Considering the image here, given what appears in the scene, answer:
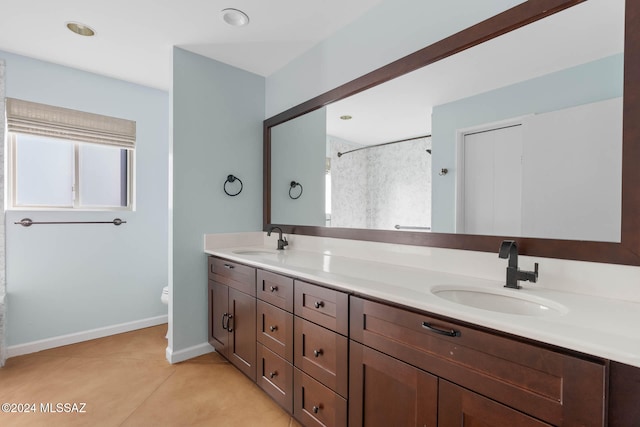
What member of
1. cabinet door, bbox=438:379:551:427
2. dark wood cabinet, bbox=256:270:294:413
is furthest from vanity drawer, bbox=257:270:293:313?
cabinet door, bbox=438:379:551:427

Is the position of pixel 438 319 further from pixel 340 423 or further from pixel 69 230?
pixel 69 230

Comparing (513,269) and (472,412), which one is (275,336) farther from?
(513,269)

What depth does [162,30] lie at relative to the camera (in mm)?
2180

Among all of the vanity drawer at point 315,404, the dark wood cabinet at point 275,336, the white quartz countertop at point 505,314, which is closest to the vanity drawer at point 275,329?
the dark wood cabinet at point 275,336

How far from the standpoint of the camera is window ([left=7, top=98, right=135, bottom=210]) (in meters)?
2.55

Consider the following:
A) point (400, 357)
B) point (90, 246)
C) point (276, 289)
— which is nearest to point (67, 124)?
point (90, 246)

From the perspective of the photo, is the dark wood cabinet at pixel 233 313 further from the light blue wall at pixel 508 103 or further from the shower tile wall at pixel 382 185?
the light blue wall at pixel 508 103

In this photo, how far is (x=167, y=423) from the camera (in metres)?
1.72

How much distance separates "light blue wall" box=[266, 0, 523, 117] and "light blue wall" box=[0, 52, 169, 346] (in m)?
1.50

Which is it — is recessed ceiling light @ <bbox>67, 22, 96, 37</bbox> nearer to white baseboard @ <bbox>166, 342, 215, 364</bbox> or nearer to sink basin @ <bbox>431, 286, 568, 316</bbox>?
white baseboard @ <bbox>166, 342, 215, 364</bbox>

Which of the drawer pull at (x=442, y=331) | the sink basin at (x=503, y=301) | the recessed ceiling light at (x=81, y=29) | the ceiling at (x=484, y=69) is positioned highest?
the recessed ceiling light at (x=81, y=29)

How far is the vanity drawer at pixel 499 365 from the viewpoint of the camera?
762 mm

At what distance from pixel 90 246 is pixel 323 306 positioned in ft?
8.28

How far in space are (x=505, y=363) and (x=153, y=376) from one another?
7.49ft
